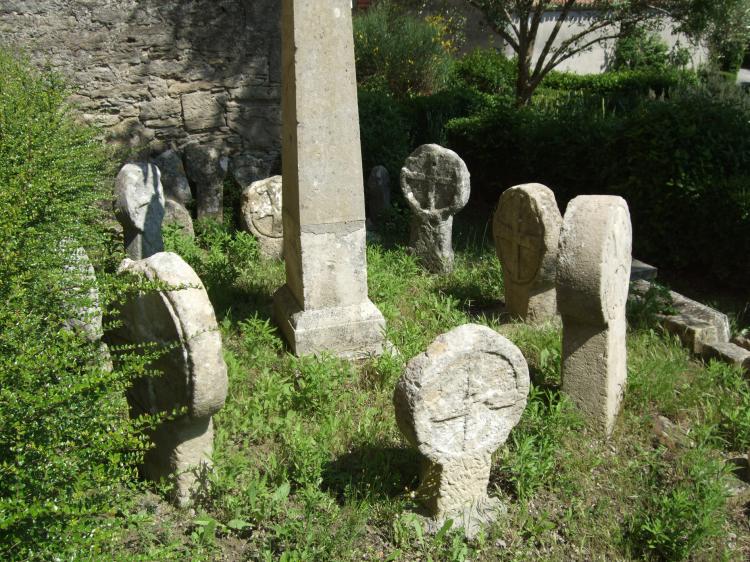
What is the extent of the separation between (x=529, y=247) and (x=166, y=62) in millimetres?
4631

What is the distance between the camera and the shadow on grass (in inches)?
135

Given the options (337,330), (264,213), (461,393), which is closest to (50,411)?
(461,393)

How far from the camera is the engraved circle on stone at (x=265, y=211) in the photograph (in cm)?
669

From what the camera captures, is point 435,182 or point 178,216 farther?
point 178,216

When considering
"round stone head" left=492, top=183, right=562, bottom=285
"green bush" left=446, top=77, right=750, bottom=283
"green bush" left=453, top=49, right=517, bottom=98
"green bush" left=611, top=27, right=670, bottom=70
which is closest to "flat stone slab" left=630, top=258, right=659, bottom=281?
"green bush" left=446, top=77, right=750, bottom=283

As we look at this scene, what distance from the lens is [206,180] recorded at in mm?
7664

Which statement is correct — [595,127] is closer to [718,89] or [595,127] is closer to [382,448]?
[718,89]

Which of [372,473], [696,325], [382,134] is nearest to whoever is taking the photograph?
[372,473]

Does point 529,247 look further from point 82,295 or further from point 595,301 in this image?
point 82,295

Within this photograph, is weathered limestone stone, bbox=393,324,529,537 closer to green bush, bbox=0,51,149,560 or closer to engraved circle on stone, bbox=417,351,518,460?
engraved circle on stone, bbox=417,351,518,460

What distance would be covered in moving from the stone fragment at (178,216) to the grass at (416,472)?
94.8 inches

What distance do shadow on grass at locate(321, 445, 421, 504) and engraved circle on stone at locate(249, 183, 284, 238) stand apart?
3.42 m

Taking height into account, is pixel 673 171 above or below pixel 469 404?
above

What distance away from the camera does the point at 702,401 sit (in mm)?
4219
